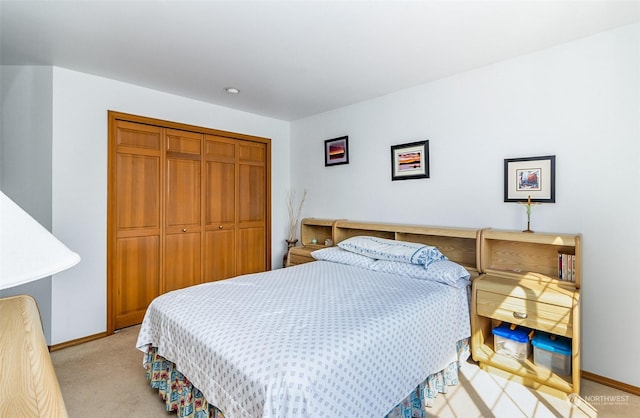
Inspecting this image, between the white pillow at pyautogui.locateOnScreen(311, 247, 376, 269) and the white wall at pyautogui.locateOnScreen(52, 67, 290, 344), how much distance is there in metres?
2.09

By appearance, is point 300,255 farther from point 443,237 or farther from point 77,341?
point 77,341

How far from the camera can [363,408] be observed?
1359mm

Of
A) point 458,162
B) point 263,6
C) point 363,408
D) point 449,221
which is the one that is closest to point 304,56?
point 263,6

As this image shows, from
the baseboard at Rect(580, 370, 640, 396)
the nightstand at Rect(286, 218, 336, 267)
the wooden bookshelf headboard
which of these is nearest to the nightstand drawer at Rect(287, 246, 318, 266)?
the nightstand at Rect(286, 218, 336, 267)

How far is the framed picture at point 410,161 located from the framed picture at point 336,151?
65 cm

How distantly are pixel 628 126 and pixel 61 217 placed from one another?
4.38 meters

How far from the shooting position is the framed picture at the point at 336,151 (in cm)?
382

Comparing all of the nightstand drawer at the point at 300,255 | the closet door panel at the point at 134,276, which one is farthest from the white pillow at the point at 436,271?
the closet door panel at the point at 134,276

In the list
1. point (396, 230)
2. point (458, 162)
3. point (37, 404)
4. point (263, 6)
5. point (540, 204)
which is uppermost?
point (263, 6)

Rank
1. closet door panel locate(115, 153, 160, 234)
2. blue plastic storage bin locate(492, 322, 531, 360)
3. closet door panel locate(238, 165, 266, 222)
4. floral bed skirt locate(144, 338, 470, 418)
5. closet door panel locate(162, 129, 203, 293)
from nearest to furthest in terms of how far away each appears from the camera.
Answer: floral bed skirt locate(144, 338, 470, 418) < blue plastic storage bin locate(492, 322, 531, 360) < closet door panel locate(115, 153, 160, 234) < closet door panel locate(162, 129, 203, 293) < closet door panel locate(238, 165, 266, 222)

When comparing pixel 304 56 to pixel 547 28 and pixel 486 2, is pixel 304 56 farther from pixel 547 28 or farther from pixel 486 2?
pixel 547 28

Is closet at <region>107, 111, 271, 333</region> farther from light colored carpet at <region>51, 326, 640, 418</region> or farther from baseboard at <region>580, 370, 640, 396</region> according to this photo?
baseboard at <region>580, 370, 640, 396</region>

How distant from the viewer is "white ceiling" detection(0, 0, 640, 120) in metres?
1.87

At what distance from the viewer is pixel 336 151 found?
155 inches
